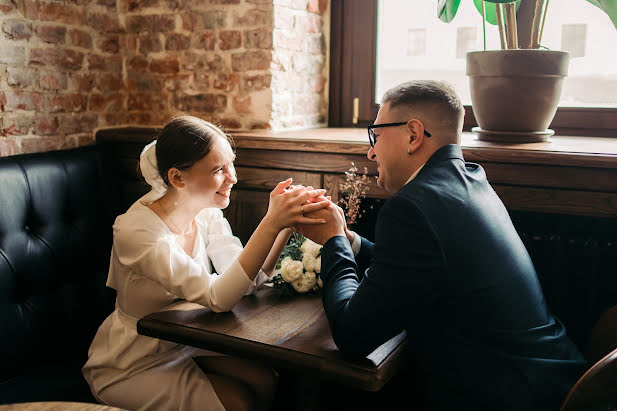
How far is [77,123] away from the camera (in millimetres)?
2781

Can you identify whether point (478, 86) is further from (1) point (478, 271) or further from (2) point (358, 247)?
(1) point (478, 271)

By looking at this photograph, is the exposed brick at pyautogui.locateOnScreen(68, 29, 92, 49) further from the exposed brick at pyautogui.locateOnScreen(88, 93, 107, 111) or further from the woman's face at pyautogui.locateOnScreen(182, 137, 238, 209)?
the woman's face at pyautogui.locateOnScreen(182, 137, 238, 209)

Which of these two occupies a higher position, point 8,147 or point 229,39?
point 229,39

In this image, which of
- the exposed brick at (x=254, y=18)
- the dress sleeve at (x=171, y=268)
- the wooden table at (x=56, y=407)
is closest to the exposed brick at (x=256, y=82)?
the exposed brick at (x=254, y=18)

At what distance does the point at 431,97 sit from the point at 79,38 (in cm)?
193

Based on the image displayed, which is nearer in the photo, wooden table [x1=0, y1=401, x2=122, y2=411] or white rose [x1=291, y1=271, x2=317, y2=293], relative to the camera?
wooden table [x1=0, y1=401, x2=122, y2=411]

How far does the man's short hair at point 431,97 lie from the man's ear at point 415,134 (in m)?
0.05

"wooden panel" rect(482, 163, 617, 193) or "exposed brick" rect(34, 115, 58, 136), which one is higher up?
"exposed brick" rect(34, 115, 58, 136)

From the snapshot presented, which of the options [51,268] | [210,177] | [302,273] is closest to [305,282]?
[302,273]

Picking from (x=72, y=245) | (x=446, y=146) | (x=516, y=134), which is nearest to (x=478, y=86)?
(x=516, y=134)

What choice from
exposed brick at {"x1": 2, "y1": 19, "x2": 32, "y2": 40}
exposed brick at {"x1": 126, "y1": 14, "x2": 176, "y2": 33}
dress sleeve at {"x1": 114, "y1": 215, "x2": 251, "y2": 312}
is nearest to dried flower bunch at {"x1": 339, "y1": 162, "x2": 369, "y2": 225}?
dress sleeve at {"x1": 114, "y1": 215, "x2": 251, "y2": 312}

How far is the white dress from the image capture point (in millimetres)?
1776

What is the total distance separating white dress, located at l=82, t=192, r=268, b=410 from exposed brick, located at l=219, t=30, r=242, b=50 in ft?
3.70

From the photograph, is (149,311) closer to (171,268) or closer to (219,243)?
(171,268)
